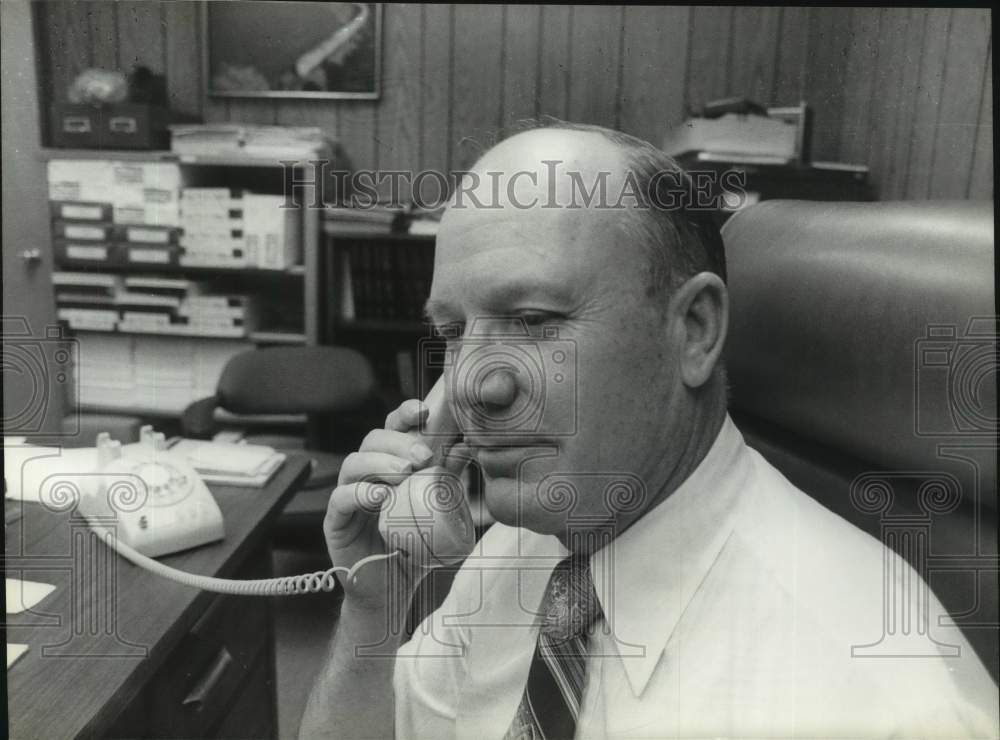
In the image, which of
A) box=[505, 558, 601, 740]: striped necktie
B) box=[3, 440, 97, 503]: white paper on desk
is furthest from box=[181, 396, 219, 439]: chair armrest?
box=[505, 558, 601, 740]: striped necktie

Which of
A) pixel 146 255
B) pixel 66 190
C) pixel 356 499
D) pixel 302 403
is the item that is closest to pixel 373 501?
pixel 356 499

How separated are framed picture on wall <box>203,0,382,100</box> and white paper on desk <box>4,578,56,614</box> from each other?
0.59 m

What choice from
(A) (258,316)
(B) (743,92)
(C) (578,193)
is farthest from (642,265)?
(A) (258,316)

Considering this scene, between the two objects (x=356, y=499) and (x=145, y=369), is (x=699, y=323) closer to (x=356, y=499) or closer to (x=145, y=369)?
(x=356, y=499)

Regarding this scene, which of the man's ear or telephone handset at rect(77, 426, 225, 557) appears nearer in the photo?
the man's ear

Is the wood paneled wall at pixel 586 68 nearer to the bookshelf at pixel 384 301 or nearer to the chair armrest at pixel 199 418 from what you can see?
the bookshelf at pixel 384 301

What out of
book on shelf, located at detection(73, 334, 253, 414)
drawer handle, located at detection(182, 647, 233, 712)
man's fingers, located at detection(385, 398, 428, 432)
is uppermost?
book on shelf, located at detection(73, 334, 253, 414)

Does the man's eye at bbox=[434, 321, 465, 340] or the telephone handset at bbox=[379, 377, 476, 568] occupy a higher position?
the man's eye at bbox=[434, 321, 465, 340]

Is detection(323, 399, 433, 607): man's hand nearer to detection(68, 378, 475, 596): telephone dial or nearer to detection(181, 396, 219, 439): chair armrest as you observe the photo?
detection(68, 378, 475, 596): telephone dial

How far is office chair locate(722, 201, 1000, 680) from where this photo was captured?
2.45ft

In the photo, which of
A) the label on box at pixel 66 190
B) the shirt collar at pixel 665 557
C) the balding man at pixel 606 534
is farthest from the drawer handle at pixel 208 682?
the label on box at pixel 66 190

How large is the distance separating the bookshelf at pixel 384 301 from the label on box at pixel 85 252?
9.7 inches

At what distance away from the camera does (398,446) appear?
783mm

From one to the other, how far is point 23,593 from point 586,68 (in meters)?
0.86
